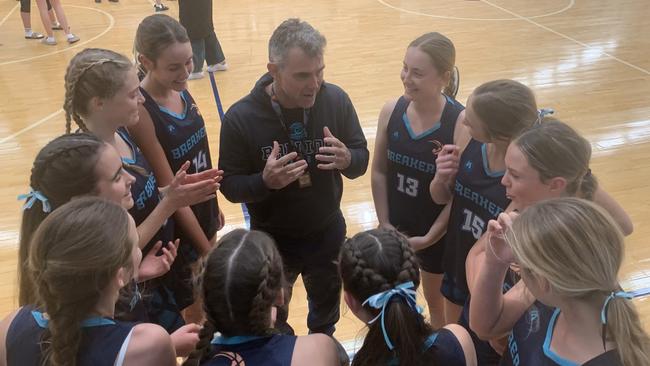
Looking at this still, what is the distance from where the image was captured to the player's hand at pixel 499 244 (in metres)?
1.69

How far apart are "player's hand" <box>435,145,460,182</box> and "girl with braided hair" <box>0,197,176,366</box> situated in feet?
4.54

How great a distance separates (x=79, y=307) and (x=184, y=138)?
1274 millimetres

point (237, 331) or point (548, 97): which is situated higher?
point (237, 331)

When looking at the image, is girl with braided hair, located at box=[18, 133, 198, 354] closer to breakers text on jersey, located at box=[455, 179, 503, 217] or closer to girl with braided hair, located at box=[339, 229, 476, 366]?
girl with braided hair, located at box=[339, 229, 476, 366]

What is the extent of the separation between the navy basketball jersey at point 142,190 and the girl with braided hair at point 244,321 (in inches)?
34.1

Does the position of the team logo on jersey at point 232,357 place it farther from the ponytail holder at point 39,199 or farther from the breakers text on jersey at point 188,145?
the breakers text on jersey at point 188,145

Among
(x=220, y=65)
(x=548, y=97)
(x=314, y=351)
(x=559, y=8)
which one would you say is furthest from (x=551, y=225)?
(x=559, y=8)

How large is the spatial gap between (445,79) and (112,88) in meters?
1.53

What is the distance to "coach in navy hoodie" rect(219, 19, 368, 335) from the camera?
A: 2.36 metres

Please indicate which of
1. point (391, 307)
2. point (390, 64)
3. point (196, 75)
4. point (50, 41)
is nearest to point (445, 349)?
point (391, 307)

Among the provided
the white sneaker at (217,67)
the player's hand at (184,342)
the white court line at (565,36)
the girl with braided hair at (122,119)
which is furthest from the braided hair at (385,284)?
the white court line at (565,36)

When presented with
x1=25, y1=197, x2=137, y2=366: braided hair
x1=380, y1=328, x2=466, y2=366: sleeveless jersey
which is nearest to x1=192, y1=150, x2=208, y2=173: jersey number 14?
x1=25, y1=197, x2=137, y2=366: braided hair

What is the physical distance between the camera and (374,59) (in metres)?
7.50

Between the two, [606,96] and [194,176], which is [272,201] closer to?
[194,176]
